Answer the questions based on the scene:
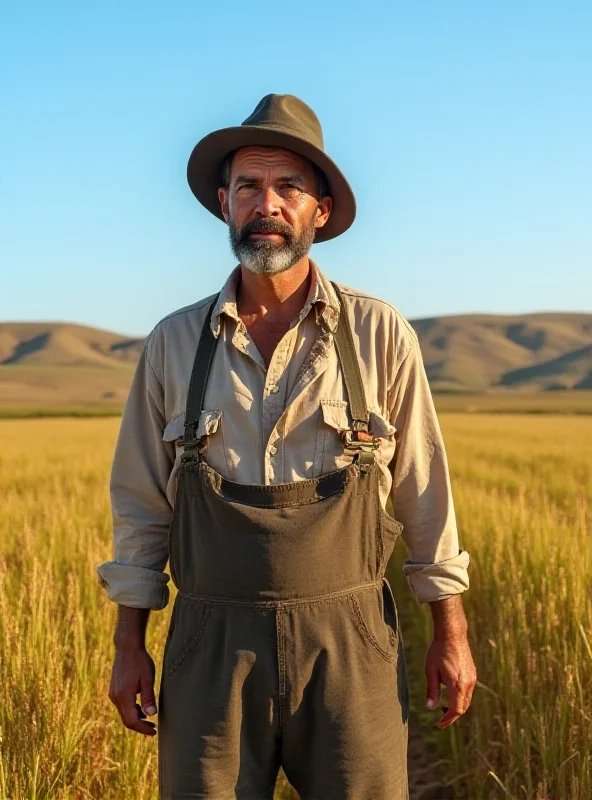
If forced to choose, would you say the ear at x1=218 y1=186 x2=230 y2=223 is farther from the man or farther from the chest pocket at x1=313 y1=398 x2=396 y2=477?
the chest pocket at x1=313 y1=398 x2=396 y2=477

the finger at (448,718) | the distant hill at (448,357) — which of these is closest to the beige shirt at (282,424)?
the finger at (448,718)

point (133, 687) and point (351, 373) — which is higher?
point (351, 373)

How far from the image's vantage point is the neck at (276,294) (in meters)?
2.28

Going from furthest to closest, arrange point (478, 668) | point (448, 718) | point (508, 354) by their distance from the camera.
A: point (508, 354) < point (478, 668) < point (448, 718)

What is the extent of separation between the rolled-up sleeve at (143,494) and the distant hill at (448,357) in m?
106

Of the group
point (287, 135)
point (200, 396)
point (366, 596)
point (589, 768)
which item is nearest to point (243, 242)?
point (287, 135)

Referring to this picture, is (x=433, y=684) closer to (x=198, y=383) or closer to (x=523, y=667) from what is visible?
(x=198, y=383)

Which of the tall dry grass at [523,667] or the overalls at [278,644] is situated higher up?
the overalls at [278,644]

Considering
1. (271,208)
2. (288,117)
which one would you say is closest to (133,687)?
(271,208)

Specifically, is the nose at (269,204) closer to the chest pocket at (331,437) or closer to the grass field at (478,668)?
the chest pocket at (331,437)

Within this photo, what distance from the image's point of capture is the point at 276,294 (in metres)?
2.29

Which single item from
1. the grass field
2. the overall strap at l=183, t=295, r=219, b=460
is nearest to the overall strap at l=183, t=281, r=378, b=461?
the overall strap at l=183, t=295, r=219, b=460

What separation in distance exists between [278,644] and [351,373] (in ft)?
2.33

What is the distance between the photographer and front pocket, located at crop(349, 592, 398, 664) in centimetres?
201
